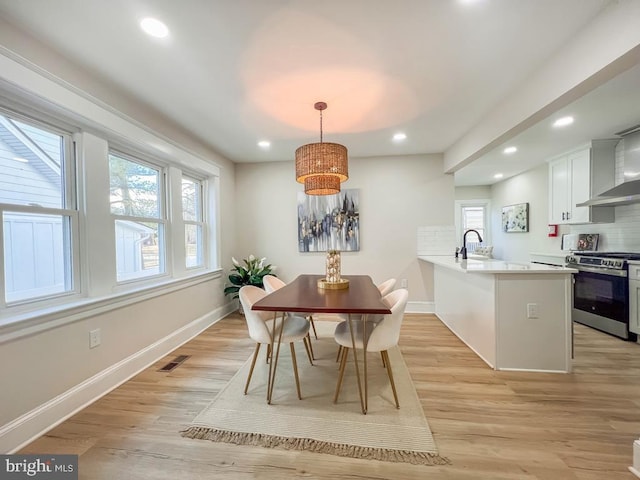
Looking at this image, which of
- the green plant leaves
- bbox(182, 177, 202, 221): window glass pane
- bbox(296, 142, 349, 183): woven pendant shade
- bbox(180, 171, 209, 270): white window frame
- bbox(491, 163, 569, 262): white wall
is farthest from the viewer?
bbox(491, 163, 569, 262): white wall

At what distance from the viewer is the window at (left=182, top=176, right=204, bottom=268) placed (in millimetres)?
3344

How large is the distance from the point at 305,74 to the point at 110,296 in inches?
91.7

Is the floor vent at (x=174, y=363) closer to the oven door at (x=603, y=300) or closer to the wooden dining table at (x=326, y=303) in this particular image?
the wooden dining table at (x=326, y=303)

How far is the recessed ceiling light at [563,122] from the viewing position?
110 inches

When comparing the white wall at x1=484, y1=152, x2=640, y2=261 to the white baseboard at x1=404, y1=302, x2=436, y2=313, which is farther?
the white baseboard at x1=404, y1=302, x2=436, y2=313

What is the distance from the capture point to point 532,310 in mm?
2207

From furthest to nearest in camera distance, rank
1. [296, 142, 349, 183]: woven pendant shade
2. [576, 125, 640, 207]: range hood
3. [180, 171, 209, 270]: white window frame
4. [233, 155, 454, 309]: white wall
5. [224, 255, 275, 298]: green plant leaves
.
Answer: [233, 155, 454, 309]: white wall < [224, 255, 275, 298]: green plant leaves < [180, 171, 209, 270]: white window frame < [576, 125, 640, 207]: range hood < [296, 142, 349, 183]: woven pendant shade

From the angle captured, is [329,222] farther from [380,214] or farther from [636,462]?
[636,462]

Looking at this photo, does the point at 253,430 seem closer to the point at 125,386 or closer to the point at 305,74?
the point at 125,386

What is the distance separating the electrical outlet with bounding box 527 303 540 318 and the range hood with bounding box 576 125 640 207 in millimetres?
2100

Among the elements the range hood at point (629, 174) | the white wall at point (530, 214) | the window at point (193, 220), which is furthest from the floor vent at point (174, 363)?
the white wall at point (530, 214)

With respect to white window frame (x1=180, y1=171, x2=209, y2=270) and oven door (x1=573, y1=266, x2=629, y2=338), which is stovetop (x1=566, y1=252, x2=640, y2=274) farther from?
white window frame (x1=180, y1=171, x2=209, y2=270)

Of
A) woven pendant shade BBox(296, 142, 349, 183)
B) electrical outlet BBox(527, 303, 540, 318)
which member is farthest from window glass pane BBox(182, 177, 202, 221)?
electrical outlet BBox(527, 303, 540, 318)

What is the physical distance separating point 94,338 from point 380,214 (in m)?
3.60
